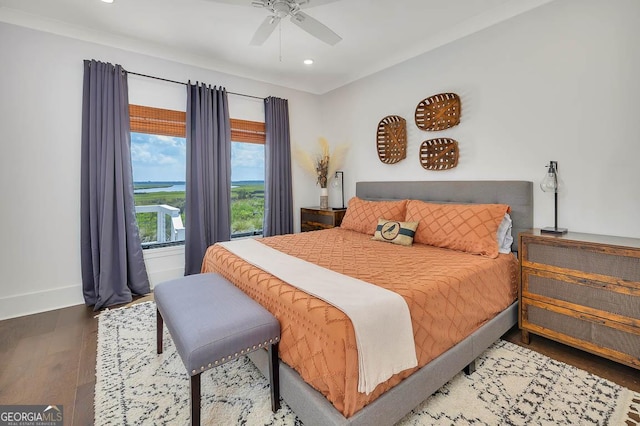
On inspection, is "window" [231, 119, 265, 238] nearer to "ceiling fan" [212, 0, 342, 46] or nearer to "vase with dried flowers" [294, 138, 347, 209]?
"vase with dried flowers" [294, 138, 347, 209]

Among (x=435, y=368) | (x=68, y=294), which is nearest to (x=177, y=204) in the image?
(x=68, y=294)

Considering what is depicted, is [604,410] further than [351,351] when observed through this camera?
Yes

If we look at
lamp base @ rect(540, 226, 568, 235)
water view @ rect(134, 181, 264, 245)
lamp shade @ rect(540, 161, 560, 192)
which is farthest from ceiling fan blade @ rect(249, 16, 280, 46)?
lamp base @ rect(540, 226, 568, 235)

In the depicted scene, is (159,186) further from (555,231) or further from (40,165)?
(555,231)

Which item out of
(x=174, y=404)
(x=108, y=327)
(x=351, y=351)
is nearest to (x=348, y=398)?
(x=351, y=351)

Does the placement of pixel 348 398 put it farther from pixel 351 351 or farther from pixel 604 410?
pixel 604 410

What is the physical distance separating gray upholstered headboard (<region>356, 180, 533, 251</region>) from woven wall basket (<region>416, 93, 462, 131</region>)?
2.08 feet

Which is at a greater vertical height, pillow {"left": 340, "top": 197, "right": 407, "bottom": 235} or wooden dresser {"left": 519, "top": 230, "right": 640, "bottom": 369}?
pillow {"left": 340, "top": 197, "right": 407, "bottom": 235}

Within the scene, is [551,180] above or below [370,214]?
above

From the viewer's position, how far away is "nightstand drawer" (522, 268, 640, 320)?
187cm

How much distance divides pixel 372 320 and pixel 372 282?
42 cm

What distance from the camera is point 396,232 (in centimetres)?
294

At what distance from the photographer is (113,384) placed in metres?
1.88

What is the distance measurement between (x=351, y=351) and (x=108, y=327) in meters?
2.49
